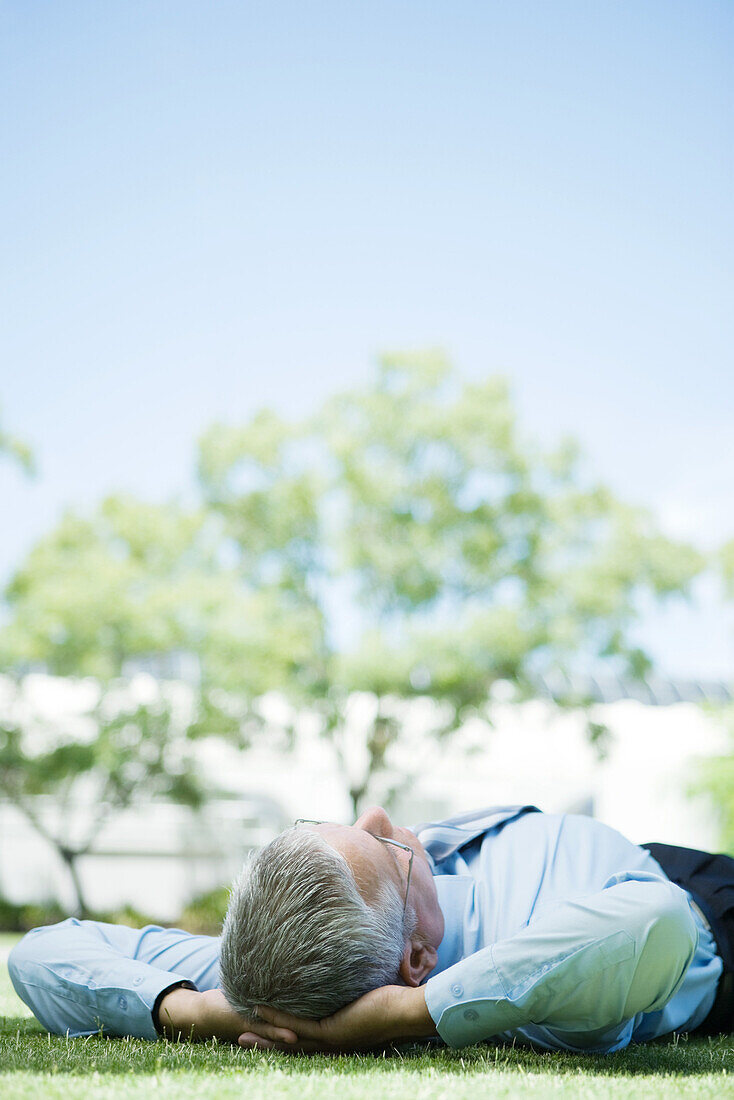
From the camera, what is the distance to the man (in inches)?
80.7

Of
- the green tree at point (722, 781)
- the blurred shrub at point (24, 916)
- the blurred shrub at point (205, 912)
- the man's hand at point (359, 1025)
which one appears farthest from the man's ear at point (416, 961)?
the blurred shrub at point (24, 916)

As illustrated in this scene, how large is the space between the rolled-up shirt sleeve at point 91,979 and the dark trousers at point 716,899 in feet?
4.60

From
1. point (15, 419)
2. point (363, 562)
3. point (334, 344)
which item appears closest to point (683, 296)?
point (334, 344)

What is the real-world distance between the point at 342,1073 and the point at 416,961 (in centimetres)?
48

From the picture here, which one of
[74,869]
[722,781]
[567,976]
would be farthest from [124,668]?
[567,976]

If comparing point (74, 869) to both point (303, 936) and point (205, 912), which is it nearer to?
point (205, 912)

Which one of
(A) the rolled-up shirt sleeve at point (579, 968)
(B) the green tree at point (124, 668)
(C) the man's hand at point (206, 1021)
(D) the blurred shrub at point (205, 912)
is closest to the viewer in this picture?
(A) the rolled-up shirt sleeve at point (579, 968)

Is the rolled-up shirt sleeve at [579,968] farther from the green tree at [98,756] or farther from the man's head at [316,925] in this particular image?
the green tree at [98,756]

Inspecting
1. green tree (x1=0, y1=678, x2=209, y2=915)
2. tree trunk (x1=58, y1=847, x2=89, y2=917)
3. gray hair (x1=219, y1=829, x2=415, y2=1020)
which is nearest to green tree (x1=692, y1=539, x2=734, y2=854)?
green tree (x1=0, y1=678, x2=209, y2=915)

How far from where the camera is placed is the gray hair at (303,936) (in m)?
2.13

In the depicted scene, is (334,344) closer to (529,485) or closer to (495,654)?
(529,485)

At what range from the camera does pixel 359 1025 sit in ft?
7.26

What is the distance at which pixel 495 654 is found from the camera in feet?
51.1

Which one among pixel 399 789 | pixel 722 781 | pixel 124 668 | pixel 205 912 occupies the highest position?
pixel 124 668
